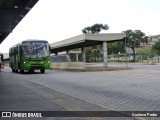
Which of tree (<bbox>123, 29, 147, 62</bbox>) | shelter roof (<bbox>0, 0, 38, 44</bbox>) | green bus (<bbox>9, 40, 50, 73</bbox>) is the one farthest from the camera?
tree (<bbox>123, 29, 147, 62</bbox>)

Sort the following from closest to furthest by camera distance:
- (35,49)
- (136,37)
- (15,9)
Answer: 1. (15,9)
2. (35,49)
3. (136,37)

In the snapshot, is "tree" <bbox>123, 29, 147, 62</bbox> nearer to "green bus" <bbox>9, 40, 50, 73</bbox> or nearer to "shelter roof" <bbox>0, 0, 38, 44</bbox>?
"green bus" <bbox>9, 40, 50, 73</bbox>

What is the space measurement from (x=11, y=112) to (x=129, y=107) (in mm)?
3049

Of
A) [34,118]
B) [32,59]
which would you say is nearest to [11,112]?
[34,118]

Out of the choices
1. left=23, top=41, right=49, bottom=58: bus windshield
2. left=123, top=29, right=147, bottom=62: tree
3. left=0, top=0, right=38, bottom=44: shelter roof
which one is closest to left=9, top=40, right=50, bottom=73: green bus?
left=23, top=41, right=49, bottom=58: bus windshield

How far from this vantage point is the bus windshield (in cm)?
3412

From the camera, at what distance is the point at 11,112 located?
365 inches

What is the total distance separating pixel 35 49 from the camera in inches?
1342

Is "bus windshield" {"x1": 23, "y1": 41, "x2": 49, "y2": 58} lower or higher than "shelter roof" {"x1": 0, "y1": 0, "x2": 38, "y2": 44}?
lower

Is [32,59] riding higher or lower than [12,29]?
lower

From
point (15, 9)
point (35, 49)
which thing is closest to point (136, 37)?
point (35, 49)

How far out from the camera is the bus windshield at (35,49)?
1344 inches

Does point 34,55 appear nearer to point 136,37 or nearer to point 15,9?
point 15,9

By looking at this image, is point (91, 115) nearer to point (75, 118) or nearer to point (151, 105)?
point (75, 118)
